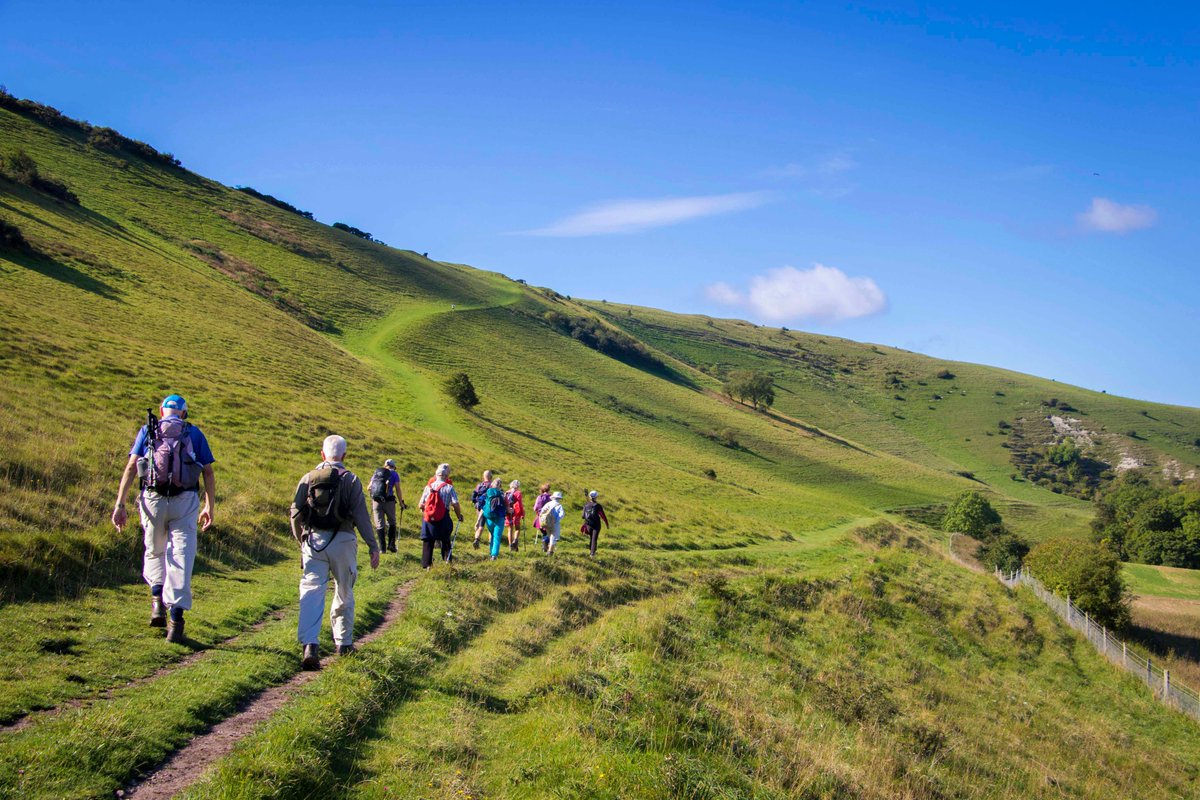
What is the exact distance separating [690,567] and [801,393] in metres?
121

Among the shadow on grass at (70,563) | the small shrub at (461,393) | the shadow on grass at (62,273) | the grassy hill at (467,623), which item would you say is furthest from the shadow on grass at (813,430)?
the shadow on grass at (70,563)

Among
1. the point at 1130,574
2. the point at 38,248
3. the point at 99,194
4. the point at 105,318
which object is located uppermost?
the point at 99,194

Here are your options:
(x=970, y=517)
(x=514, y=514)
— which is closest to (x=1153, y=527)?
(x=970, y=517)

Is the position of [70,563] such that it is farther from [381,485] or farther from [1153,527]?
[1153,527]

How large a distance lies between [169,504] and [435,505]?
726cm

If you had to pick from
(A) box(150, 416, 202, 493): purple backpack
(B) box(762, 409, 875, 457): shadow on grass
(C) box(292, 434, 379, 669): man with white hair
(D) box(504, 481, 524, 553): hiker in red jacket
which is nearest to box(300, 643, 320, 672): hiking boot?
(C) box(292, 434, 379, 669): man with white hair

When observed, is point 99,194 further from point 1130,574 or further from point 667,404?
point 1130,574

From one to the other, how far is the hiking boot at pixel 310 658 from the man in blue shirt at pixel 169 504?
1.51 meters

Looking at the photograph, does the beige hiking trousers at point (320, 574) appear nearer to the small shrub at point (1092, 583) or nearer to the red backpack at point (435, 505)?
the red backpack at point (435, 505)

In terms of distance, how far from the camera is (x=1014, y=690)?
822 inches

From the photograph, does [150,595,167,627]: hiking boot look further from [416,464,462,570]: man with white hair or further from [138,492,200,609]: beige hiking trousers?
[416,464,462,570]: man with white hair

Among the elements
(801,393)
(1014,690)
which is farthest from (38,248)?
(801,393)

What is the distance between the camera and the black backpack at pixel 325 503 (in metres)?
8.34

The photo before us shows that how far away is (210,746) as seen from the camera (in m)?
6.14
